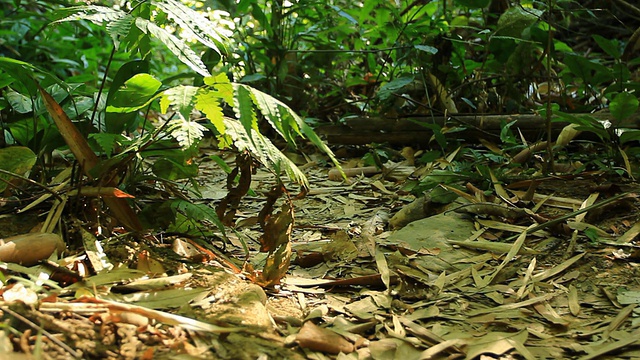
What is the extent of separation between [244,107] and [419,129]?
1.68 metres

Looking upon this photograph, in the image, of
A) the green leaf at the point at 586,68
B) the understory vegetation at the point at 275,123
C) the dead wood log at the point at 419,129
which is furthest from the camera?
the dead wood log at the point at 419,129

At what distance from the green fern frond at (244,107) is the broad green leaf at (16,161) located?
0.66 m

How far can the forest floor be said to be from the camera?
0.96 meters

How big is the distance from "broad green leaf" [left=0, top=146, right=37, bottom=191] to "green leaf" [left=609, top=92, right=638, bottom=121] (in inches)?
69.6

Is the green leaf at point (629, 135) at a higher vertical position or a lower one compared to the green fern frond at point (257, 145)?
lower

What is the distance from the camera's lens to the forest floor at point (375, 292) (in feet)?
3.15

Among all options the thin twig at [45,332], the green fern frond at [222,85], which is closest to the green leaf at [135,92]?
the green fern frond at [222,85]

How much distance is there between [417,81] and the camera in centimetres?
280

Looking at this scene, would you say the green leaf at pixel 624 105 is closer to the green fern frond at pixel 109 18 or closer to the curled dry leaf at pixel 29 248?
the green fern frond at pixel 109 18

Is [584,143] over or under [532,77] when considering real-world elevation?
under

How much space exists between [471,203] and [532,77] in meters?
1.24

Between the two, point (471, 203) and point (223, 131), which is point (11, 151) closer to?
point (223, 131)

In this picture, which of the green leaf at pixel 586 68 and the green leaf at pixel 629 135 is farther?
the green leaf at pixel 586 68

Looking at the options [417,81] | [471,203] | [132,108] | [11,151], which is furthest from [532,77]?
[11,151]
